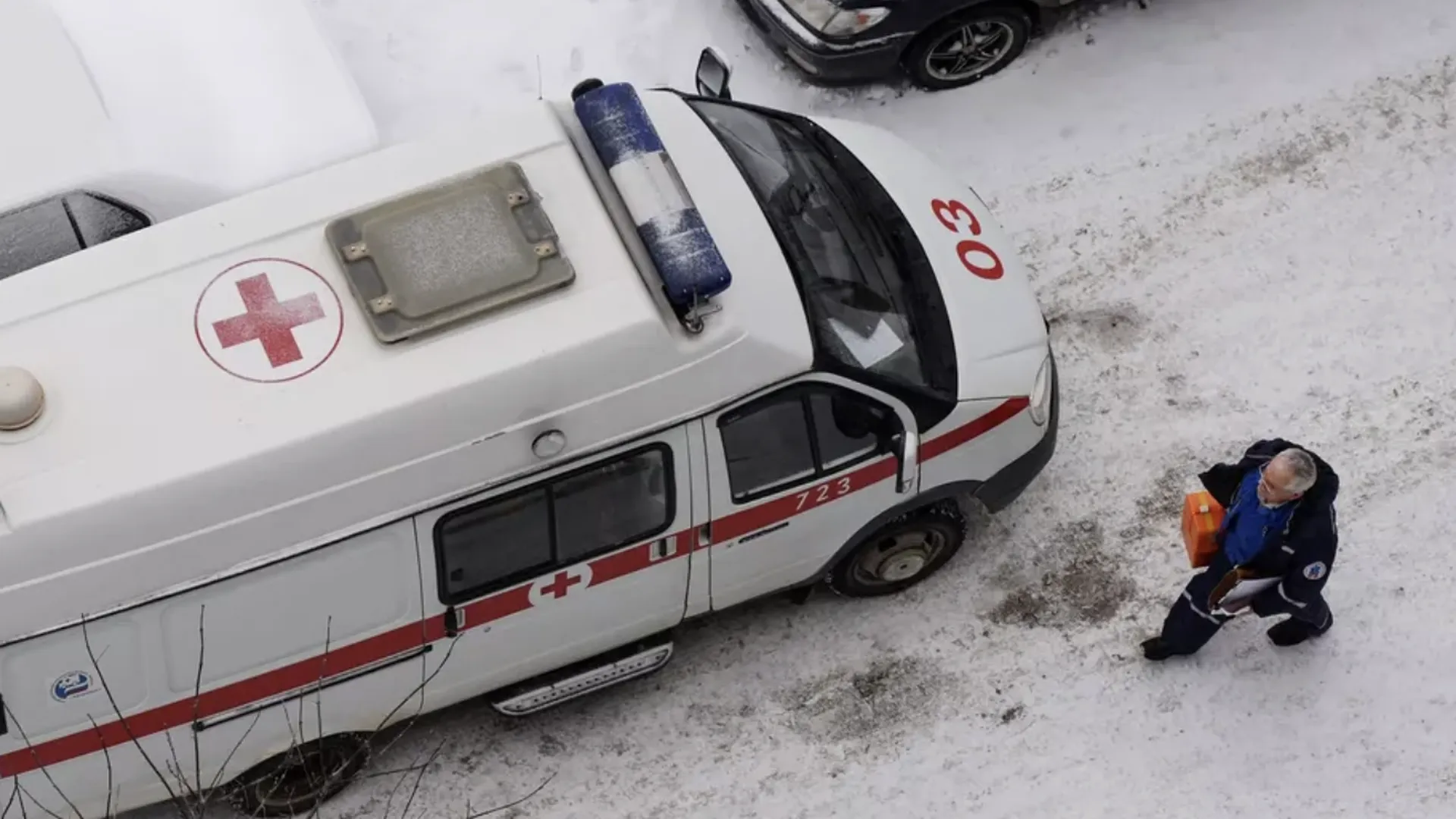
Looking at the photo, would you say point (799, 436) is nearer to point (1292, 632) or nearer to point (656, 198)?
point (656, 198)

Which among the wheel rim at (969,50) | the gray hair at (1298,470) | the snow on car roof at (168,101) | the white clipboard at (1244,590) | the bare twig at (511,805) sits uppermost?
the snow on car roof at (168,101)

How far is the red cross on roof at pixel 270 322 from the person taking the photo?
18.0 ft

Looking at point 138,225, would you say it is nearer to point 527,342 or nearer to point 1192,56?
point 527,342

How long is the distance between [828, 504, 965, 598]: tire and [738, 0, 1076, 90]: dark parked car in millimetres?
2709

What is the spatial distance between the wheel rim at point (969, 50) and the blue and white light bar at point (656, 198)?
2847mm

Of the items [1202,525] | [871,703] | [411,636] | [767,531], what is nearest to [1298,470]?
[1202,525]

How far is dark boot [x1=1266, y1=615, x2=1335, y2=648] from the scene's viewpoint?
268 inches

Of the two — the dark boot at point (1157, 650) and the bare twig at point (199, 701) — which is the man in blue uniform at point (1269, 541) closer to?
the dark boot at point (1157, 650)

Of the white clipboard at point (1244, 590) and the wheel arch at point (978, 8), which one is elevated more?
the wheel arch at point (978, 8)

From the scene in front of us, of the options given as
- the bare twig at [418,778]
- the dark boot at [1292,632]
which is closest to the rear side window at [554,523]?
the bare twig at [418,778]

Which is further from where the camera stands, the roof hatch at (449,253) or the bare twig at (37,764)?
the bare twig at (37,764)

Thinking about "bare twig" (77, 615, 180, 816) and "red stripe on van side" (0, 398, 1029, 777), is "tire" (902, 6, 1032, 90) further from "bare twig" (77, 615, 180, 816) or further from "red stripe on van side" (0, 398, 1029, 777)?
"bare twig" (77, 615, 180, 816)

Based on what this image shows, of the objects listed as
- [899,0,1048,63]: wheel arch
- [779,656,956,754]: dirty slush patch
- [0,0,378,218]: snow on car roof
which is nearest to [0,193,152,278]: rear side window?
[0,0,378,218]: snow on car roof

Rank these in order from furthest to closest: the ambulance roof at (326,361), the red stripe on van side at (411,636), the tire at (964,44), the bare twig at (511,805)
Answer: the tire at (964,44) → the bare twig at (511,805) → the red stripe on van side at (411,636) → the ambulance roof at (326,361)
